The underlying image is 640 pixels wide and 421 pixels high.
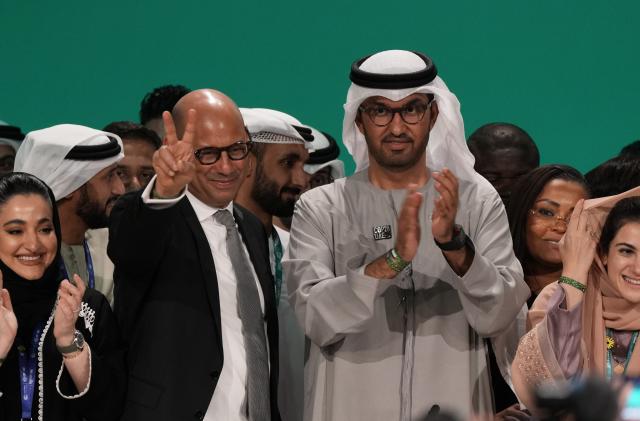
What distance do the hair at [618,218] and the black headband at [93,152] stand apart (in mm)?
2017

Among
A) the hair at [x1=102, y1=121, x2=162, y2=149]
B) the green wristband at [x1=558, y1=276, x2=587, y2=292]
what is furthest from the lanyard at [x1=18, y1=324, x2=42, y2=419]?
the hair at [x1=102, y1=121, x2=162, y2=149]

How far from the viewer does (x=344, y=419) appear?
11.6ft

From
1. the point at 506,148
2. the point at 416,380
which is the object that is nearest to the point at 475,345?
the point at 416,380

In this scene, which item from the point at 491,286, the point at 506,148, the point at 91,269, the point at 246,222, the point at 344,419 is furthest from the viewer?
the point at 506,148

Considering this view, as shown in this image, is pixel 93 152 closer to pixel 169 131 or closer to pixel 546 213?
pixel 169 131

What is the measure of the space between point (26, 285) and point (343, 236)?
3.31ft

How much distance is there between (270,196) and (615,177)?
144 cm

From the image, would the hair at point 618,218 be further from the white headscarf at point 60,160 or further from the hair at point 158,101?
the hair at point 158,101

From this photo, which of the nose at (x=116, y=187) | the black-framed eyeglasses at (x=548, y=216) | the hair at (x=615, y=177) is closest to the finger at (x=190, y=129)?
the nose at (x=116, y=187)

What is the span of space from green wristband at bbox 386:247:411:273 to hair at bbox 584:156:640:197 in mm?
1497

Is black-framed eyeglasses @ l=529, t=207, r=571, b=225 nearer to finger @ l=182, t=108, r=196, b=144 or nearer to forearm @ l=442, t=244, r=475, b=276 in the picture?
forearm @ l=442, t=244, r=475, b=276

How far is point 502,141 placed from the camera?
17.3 feet

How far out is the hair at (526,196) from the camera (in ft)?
14.1

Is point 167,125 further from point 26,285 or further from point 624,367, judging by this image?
point 624,367
